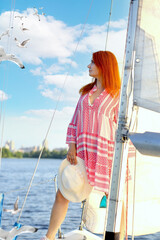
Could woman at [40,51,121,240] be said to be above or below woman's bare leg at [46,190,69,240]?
above

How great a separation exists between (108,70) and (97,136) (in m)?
0.33

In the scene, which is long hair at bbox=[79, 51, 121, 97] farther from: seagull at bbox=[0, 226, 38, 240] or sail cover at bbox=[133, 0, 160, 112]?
seagull at bbox=[0, 226, 38, 240]

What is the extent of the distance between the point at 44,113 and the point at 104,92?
31.5 m

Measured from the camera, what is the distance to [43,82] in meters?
34.3

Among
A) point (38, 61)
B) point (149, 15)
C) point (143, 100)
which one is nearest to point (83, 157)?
point (143, 100)

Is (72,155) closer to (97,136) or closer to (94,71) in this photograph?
(97,136)

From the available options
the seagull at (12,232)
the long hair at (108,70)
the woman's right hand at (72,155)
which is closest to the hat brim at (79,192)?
the woman's right hand at (72,155)

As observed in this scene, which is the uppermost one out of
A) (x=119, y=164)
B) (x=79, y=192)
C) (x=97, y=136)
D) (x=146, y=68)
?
(x=146, y=68)

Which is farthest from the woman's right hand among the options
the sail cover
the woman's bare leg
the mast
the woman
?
the sail cover

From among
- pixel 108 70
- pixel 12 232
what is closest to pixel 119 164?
pixel 108 70

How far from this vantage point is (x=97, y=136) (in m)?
1.90

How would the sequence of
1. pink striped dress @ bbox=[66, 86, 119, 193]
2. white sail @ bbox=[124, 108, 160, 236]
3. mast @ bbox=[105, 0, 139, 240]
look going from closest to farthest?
1. mast @ bbox=[105, 0, 139, 240]
2. pink striped dress @ bbox=[66, 86, 119, 193]
3. white sail @ bbox=[124, 108, 160, 236]

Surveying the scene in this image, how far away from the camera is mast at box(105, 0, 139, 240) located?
5.44 feet

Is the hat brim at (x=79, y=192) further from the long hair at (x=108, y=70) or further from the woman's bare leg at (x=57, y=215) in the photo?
the long hair at (x=108, y=70)
